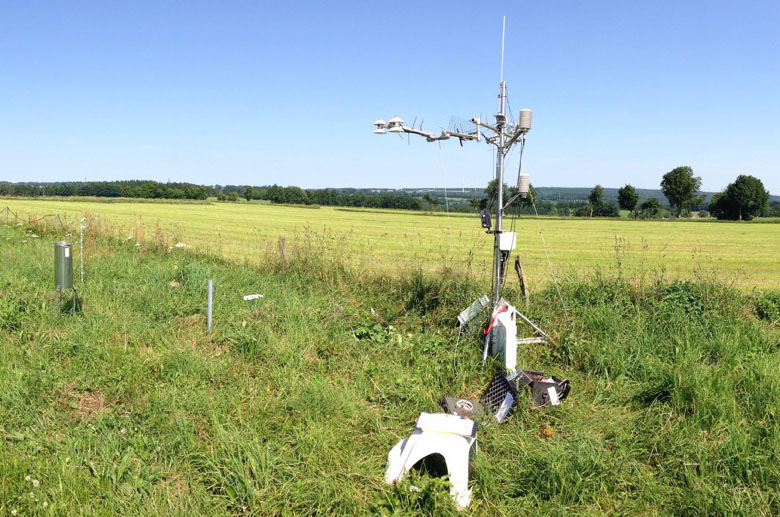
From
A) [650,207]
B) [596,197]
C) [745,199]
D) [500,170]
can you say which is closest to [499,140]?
[500,170]

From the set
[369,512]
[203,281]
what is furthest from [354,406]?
[203,281]

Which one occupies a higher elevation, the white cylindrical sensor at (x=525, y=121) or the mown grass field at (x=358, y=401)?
the white cylindrical sensor at (x=525, y=121)

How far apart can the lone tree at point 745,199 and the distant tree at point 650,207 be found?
7349 millimetres

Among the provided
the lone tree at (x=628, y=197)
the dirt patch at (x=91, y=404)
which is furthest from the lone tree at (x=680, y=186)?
the dirt patch at (x=91, y=404)

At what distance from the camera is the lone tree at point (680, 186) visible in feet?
201

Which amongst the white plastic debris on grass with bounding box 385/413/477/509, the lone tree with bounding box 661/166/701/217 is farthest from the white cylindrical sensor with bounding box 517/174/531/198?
the lone tree with bounding box 661/166/701/217

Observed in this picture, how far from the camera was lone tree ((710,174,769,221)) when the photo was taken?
52312 mm

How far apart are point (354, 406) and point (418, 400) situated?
0.59m

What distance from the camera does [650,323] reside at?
20.6 ft

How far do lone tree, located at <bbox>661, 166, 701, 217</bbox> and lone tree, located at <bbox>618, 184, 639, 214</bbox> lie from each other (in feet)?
41.8

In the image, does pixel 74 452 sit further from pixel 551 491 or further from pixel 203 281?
pixel 203 281

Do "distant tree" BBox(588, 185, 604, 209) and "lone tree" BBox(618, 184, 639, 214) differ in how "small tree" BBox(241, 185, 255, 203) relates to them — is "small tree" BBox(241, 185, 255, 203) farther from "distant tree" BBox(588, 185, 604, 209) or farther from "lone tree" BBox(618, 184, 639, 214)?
"lone tree" BBox(618, 184, 639, 214)

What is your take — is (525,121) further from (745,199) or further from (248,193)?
(248,193)

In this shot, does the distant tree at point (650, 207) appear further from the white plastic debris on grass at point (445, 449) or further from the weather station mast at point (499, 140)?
the white plastic debris on grass at point (445, 449)
